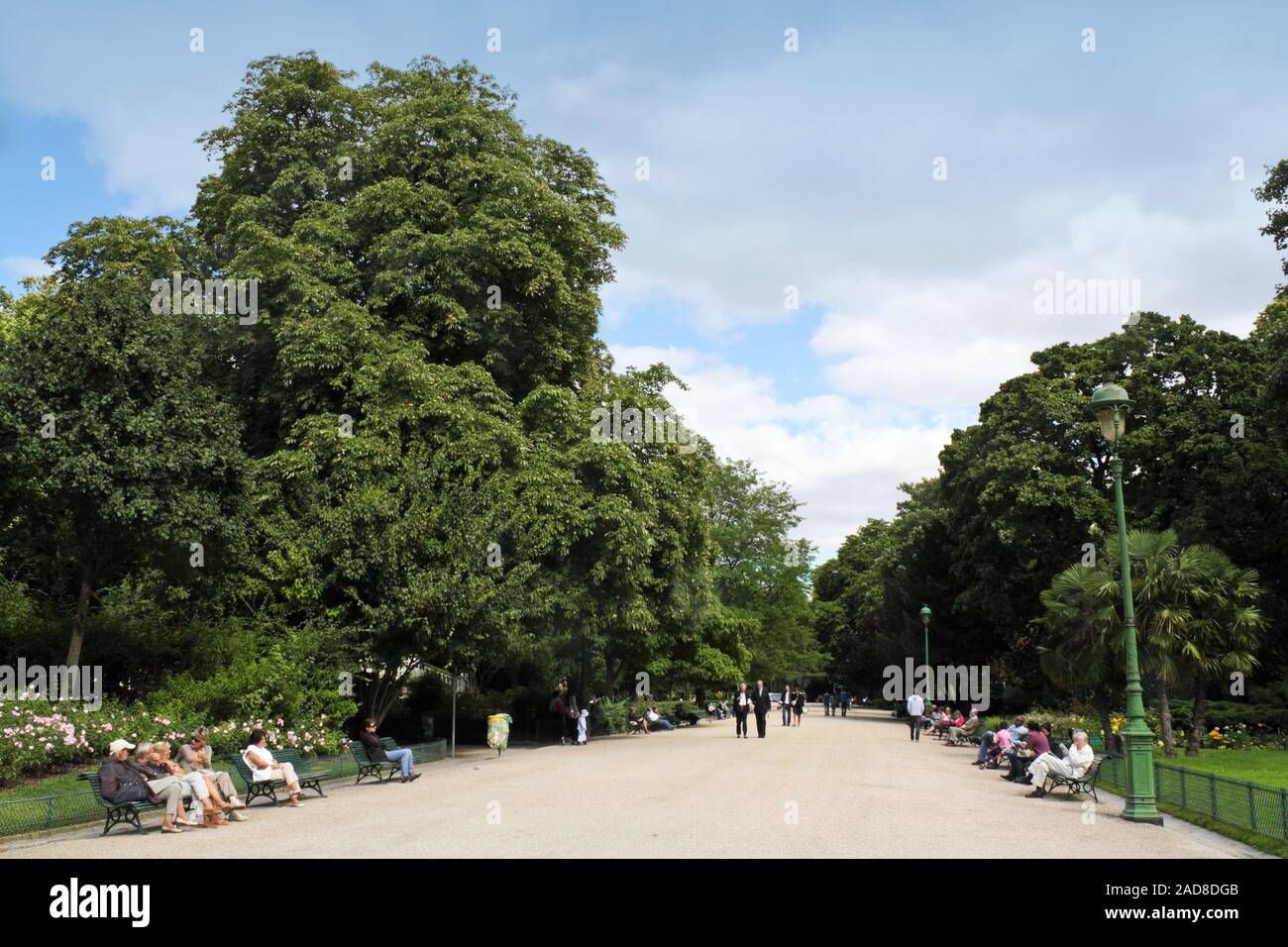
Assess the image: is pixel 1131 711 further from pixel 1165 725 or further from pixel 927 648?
pixel 927 648

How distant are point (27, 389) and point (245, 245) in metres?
12.8

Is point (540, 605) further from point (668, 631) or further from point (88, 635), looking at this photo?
point (668, 631)

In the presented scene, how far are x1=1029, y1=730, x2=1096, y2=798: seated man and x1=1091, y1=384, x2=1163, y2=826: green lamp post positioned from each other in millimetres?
1829

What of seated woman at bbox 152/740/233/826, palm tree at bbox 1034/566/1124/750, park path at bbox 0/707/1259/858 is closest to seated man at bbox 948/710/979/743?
palm tree at bbox 1034/566/1124/750

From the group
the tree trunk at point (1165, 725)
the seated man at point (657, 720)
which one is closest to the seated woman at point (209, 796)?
the tree trunk at point (1165, 725)

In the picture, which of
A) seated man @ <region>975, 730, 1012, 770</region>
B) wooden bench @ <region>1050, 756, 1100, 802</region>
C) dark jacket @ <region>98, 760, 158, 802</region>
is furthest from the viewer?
seated man @ <region>975, 730, 1012, 770</region>

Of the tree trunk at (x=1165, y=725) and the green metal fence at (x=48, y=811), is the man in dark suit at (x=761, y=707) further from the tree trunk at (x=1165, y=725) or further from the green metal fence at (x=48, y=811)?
the green metal fence at (x=48, y=811)

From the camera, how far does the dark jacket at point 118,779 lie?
12453 mm

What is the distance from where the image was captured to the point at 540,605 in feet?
86.1

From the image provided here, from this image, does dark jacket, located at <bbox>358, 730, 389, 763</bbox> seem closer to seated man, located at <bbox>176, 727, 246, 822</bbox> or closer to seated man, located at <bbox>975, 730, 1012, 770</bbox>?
seated man, located at <bbox>176, 727, 246, 822</bbox>

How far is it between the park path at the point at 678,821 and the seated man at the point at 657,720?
2127 cm

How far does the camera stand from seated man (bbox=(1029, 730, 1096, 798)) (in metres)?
16.9

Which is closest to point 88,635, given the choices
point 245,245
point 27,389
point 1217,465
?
point 27,389

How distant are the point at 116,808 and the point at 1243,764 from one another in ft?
72.4
